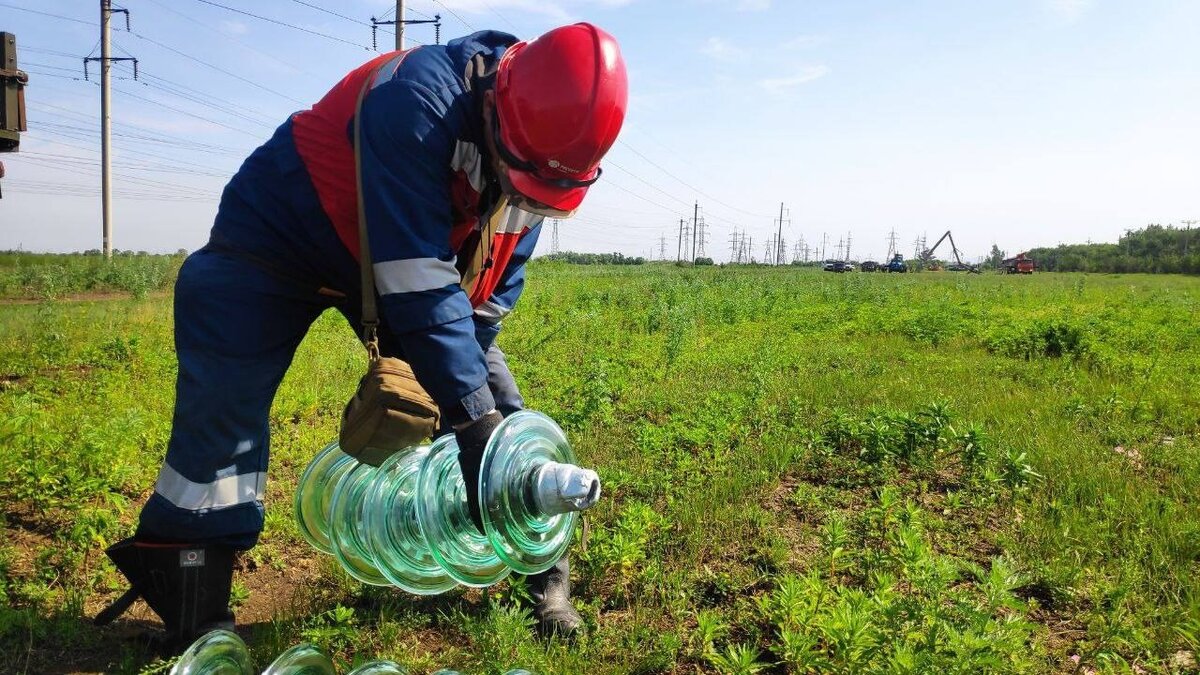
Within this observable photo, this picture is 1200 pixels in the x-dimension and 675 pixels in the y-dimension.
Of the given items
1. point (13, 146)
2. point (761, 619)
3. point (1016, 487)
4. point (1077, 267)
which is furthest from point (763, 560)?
point (1077, 267)

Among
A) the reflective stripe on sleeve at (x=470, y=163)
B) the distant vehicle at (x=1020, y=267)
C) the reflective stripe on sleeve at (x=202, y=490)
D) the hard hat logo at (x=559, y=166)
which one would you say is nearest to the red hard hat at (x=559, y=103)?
the hard hat logo at (x=559, y=166)

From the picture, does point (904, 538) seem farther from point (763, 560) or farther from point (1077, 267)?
point (1077, 267)

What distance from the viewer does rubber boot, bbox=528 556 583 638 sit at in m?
2.78

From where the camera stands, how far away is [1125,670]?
94.5 inches

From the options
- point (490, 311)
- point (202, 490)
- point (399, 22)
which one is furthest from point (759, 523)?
point (399, 22)

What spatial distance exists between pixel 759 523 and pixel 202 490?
8.25 ft

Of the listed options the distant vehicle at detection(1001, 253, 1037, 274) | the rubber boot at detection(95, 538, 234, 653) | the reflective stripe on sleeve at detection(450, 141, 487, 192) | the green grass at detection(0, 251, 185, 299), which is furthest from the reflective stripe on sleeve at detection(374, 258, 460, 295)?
Result: the distant vehicle at detection(1001, 253, 1037, 274)

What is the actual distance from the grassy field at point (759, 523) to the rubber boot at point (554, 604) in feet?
0.29

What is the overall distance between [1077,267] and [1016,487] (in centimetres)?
7035

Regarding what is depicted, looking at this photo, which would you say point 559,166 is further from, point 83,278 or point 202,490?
point 83,278

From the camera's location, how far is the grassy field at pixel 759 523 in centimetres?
260

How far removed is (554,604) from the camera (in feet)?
9.32

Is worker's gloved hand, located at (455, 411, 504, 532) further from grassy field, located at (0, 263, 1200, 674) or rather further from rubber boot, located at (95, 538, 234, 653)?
rubber boot, located at (95, 538, 234, 653)

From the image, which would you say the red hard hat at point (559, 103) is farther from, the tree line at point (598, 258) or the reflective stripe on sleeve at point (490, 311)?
the tree line at point (598, 258)
